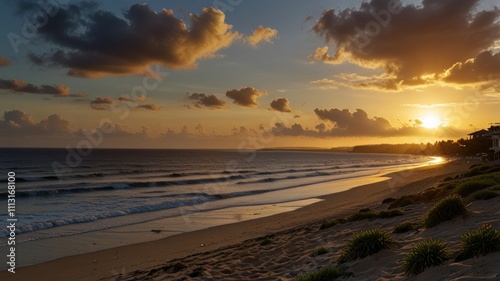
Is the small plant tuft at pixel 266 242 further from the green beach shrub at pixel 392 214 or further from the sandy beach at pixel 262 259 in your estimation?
the green beach shrub at pixel 392 214

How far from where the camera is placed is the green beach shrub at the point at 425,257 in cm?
755

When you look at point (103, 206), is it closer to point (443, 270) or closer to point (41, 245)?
point (41, 245)

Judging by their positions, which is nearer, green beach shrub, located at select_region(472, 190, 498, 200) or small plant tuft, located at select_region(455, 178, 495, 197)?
green beach shrub, located at select_region(472, 190, 498, 200)

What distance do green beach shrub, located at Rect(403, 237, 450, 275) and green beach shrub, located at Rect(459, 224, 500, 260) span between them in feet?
1.16

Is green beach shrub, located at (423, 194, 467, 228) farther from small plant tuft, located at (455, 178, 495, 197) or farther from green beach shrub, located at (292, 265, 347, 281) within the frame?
small plant tuft, located at (455, 178, 495, 197)

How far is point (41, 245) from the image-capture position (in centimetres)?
1756

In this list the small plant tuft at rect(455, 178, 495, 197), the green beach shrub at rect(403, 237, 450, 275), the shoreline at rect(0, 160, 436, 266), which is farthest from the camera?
the shoreline at rect(0, 160, 436, 266)

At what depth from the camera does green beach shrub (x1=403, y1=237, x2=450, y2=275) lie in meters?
7.55

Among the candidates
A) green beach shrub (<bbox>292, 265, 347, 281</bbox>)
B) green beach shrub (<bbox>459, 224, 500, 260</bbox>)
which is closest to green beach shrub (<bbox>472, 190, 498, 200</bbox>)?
green beach shrub (<bbox>459, 224, 500, 260</bbox>)

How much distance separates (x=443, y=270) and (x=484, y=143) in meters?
122

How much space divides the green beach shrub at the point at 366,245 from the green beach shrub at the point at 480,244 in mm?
2171

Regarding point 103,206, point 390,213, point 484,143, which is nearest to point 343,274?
point 390,213

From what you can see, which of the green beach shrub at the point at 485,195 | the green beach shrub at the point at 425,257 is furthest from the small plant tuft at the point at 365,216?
the green beach shrub at the point at 425,257

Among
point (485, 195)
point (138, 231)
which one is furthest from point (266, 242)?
point (138, 231)
